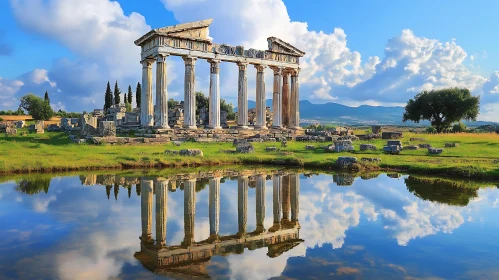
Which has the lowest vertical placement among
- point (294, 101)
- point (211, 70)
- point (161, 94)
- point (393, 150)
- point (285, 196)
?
point (285, 196)

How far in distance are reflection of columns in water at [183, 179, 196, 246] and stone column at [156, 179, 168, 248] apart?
1.57ft

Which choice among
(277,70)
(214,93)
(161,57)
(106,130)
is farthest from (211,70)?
(106,130)

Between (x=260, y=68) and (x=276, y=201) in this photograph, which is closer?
(x=276, y=201)

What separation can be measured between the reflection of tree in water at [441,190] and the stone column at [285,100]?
26.3 m

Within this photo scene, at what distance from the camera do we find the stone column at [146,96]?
3494 centimetres

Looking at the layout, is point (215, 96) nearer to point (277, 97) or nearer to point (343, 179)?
point (277, 97)

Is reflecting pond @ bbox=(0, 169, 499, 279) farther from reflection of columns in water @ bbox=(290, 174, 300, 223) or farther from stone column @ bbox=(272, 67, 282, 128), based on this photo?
stone column @ bbox=(272, 67, 282, 128)

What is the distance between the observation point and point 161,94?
1331 inches

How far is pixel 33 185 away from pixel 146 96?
2158cm

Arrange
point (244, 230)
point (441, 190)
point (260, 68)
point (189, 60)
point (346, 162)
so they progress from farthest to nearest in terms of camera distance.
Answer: point (260, 68) → point (189, 60) → point (346, 162) → point (441, 190) → point (244, 230)

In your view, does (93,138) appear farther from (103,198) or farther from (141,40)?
(103,198)

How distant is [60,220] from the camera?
9.50 meters

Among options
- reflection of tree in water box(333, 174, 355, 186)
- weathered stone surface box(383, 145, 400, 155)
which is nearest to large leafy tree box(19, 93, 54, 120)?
weathered stone surface box(383, 145, 400, 155)

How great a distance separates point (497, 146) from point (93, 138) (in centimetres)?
2745
